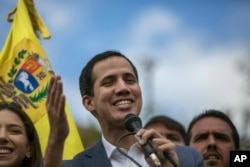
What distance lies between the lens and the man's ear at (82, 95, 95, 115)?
4449 mm

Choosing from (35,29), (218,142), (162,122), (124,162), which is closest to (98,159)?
(124,162)

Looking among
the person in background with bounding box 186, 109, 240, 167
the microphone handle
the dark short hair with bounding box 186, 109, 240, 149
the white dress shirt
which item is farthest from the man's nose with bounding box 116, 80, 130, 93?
the dark short hair with bounding box 186, 109, 240, 149

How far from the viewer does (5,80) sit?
6535 millimetres

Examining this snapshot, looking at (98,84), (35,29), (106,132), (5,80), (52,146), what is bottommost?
(52,146)

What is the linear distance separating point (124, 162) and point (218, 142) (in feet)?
4.20

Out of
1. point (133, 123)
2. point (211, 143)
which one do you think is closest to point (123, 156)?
point (133, 123)

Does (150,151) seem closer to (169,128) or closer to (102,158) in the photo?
(102,158)

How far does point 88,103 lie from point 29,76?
7.37 feet

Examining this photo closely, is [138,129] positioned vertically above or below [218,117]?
below

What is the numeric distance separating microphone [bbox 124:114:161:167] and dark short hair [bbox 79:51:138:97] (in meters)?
0.60

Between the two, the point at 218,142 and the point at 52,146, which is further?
the point at 218,142

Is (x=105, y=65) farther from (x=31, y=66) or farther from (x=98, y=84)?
(x=31, y=66)

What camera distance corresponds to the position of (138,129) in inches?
143

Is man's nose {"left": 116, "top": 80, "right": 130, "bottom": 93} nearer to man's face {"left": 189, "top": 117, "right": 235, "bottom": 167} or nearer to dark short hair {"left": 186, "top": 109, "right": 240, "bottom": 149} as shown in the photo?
man's face {"left": 189, "top": 117, "right": 235, "bottom": 167}
